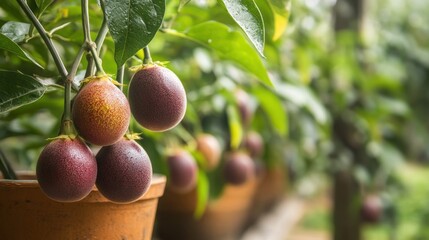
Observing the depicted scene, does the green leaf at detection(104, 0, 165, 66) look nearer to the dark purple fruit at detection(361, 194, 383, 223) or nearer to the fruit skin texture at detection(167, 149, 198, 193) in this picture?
the fruit skin texture at detection(167, 149, 198, 193)

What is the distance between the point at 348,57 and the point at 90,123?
1115 millimetres

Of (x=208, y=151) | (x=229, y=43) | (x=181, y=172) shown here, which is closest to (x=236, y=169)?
(x=208, y=151)

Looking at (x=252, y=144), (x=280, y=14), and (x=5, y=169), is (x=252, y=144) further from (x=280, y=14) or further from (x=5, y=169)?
(x=5, y=169)

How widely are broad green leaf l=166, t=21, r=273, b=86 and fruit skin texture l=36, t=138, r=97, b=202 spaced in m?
0.22

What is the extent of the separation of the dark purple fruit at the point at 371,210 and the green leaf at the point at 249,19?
1030 mm

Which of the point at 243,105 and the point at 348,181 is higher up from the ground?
the point at 243,105

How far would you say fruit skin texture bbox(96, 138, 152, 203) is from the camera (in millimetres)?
368

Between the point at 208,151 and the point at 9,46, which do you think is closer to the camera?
the point at 9,46

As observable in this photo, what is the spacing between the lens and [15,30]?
0.47 meters

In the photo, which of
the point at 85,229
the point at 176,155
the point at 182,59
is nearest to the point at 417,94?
the point at 182,59

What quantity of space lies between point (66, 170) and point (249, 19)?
0.15m

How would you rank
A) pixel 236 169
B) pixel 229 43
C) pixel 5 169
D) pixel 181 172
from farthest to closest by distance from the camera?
1. pixel 236 169
2. pixel 181 172
3. pixel 229 43
4. pixel 5 169

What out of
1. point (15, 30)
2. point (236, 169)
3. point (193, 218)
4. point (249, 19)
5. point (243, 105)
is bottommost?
point (193, 218)

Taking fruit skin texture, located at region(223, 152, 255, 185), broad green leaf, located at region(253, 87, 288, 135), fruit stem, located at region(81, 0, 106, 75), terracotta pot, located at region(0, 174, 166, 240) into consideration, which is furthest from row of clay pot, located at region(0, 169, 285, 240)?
fruit skin texture, located at region(223, 152, 255, 185)
